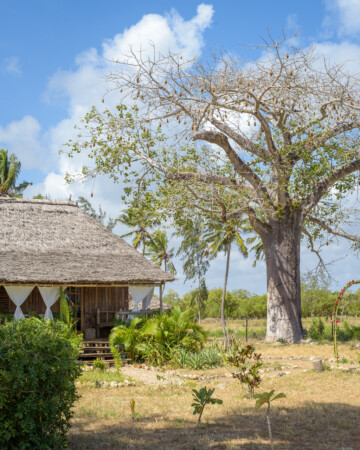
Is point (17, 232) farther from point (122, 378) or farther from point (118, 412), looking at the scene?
point (118, 412)

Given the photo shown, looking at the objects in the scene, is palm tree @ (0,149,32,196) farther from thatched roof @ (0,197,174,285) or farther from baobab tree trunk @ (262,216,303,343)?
baobab tree trunk @ (262,216,303,343)

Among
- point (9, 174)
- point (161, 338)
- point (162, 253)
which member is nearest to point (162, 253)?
point (162, 253)

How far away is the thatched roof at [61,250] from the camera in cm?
1609

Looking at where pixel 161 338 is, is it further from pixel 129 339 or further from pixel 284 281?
pixel 284 281

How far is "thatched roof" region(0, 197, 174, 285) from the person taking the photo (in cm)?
1609

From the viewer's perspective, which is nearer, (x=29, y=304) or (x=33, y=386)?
(x=33, y=386)

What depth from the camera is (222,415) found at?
7.60 m

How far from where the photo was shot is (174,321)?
14328 millimetres

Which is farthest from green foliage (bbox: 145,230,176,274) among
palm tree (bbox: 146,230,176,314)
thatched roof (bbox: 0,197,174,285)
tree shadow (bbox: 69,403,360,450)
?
tree shadow (bbox: 69,403,360,450)

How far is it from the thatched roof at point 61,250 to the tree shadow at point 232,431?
9.01 metres

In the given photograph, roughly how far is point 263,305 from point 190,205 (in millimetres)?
27200

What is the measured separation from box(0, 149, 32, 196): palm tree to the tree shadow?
30655mm

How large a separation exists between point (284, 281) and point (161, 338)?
701 centimetres

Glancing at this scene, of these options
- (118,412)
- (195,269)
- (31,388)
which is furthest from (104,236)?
(195,269)
